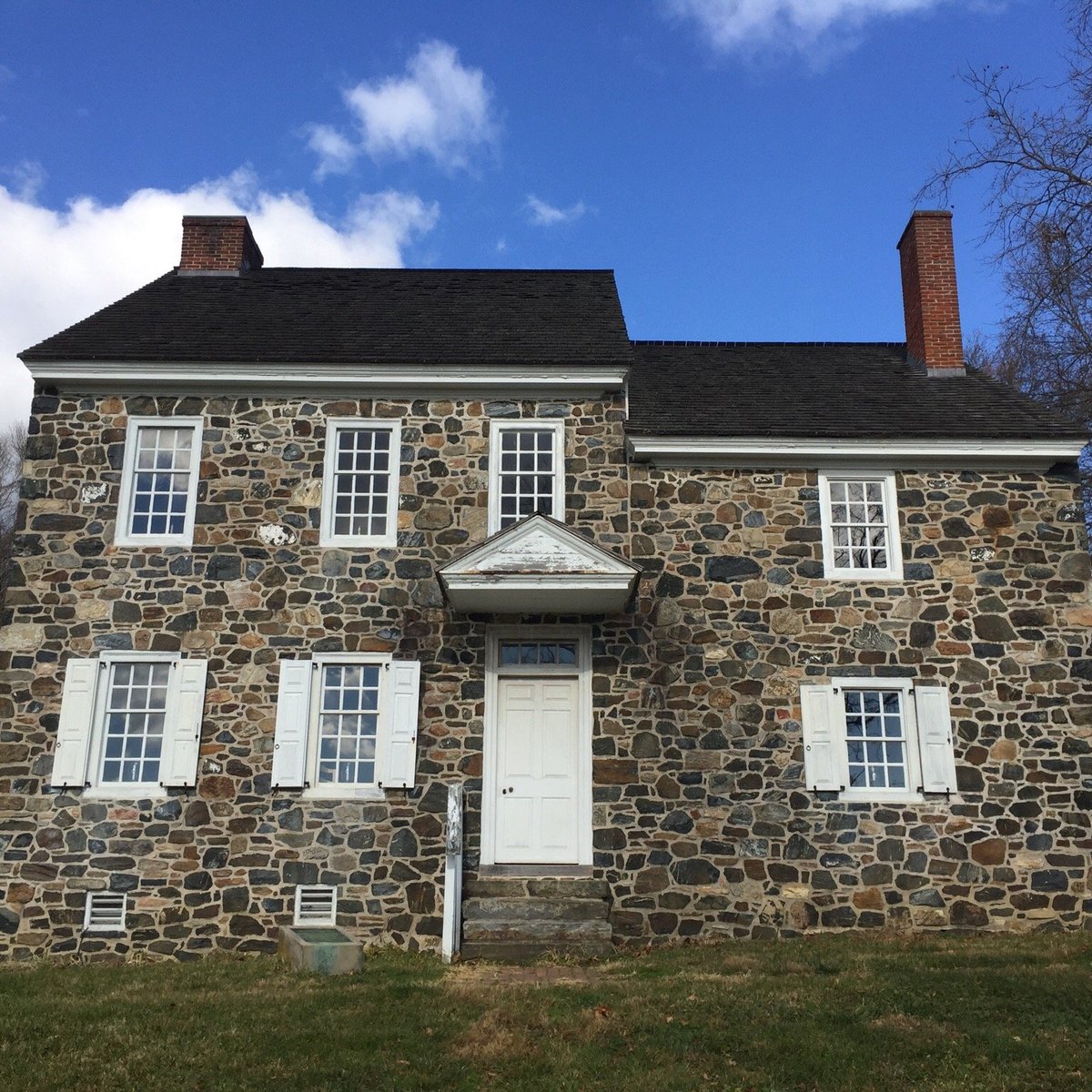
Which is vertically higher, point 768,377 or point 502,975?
point 768,377

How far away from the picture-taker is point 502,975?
8.96 m

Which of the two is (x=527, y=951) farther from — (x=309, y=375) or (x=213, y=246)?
(x=213, y=246)

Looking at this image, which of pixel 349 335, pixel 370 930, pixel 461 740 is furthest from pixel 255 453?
pixel 370 930

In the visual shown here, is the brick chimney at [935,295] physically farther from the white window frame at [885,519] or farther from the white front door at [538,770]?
the white front door at [538,770]

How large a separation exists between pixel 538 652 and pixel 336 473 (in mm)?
3102

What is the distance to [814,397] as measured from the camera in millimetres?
12906

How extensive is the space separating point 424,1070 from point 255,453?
7378 mm

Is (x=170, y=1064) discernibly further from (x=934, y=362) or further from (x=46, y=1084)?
(x=934, y=362)

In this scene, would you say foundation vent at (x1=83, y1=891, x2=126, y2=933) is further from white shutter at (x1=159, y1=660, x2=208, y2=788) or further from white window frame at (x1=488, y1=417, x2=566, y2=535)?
white window frame at (x1=488, y1=417, x2=566, y2=535)

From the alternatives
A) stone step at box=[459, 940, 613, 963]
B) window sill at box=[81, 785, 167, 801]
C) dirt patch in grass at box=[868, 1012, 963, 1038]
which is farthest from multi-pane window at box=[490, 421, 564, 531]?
dirt patch in grass at box=[868, 1012, 963, 1038]

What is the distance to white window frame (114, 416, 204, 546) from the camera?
11.5 meters

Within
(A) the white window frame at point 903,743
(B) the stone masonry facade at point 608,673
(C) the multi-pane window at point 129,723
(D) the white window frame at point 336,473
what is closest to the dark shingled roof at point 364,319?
(B) the stone masonry facade at point 608,673

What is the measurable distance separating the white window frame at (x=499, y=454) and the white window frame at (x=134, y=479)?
3.35 m

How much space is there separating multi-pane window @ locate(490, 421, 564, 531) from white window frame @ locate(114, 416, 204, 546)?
3368 millimetres
